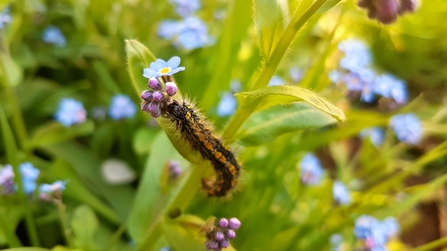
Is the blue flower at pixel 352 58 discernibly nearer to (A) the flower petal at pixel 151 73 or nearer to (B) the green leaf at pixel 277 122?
(B) the green leaf at pixel 277 122

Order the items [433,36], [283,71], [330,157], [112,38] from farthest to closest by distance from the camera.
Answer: [433,36]
[330,157]
[283,71]
[112,38]

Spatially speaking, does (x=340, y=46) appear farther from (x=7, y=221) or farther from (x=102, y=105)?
(x=7, y=221)

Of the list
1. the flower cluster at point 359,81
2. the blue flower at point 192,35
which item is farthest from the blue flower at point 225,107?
the flower cluster at point 359,81

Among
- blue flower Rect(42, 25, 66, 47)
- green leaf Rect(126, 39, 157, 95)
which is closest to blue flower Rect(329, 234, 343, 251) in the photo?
green leaf Rect(126, 39, 157, 95)

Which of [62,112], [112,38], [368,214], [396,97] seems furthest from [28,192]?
[396,97]

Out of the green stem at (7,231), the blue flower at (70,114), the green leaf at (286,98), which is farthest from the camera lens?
the blue flower at (70,114)

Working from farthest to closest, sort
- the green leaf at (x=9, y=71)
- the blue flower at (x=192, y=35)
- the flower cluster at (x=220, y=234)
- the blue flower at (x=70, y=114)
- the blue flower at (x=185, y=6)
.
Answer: the blue flower at (x=185, y=6)
the blue flower at (x=192, y=35)
the blue flower at (x=70, y=114)
the green leaf at (x=9, y=71)
the flower cluster at (x=220, y=234)

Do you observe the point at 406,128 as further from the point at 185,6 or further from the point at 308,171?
the point at 185,6
